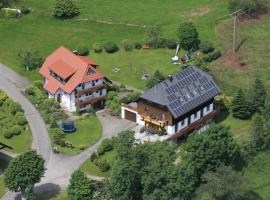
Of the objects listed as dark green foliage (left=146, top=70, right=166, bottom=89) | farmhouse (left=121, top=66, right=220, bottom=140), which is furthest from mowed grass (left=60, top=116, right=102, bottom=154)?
dark green foliage (left=146, top=70, right=166, bottom=89)

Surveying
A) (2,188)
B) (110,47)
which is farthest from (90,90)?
(2,188)

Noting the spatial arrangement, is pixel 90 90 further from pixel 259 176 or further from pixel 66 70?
pixel 259 176

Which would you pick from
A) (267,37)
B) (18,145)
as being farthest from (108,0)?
(18,145)

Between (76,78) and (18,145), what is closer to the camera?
(18,145)

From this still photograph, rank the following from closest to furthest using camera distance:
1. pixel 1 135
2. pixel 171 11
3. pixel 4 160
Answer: pixel 4 160 < pixel 1 135 < pixel 171 11

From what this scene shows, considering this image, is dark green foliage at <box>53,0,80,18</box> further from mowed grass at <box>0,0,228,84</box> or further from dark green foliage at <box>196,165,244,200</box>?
dark green foliage at <box>196,165,244,200</box>

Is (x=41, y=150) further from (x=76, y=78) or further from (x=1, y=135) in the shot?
(x=76, y=78)
